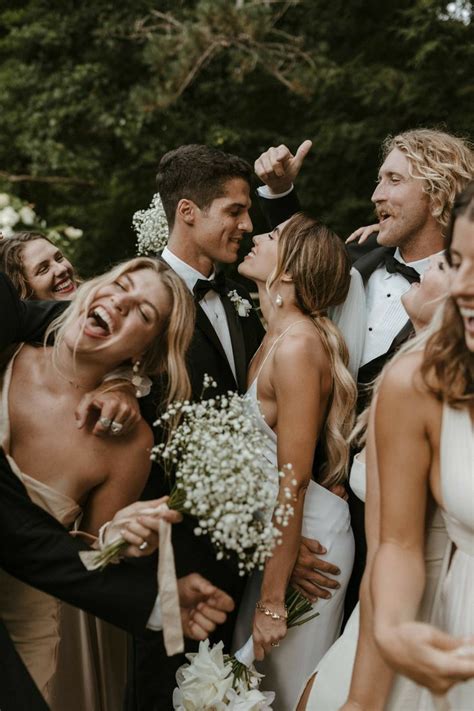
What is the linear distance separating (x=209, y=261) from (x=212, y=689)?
2.04 m

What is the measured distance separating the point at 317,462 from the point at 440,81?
23.0 feet

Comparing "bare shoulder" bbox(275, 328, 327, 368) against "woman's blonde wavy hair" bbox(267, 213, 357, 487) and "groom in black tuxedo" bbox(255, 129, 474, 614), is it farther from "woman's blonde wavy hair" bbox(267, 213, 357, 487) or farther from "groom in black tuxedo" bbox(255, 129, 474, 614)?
"groom in black tuxedo" bbox(255, 129, 474, 614)

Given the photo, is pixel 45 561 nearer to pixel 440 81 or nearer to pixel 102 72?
pixel 440 81

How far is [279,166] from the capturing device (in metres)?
4.35

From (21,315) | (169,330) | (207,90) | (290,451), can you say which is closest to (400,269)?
(290,451)

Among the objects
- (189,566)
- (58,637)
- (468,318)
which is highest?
(468,318)

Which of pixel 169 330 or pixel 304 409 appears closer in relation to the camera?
pixel 169 330

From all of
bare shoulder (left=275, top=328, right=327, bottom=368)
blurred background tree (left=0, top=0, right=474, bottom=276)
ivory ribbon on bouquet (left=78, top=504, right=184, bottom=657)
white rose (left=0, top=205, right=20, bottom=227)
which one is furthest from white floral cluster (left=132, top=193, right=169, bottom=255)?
blurred background tree (left=0, top=0, right=474, bottom=276)

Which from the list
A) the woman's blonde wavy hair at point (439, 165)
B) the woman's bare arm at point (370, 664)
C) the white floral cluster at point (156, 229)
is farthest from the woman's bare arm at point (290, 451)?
the white floral cluster at point (156, 229)

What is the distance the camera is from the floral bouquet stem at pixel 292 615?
3469 millimetres

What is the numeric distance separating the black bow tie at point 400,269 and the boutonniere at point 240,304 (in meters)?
0.71

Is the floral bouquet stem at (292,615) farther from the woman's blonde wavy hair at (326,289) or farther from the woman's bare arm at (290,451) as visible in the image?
the woman's blonde wavy hair at (326,289)

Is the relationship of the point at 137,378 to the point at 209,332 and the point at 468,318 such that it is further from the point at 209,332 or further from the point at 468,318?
the point at 468,318

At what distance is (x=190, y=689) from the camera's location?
3184 millimetres
